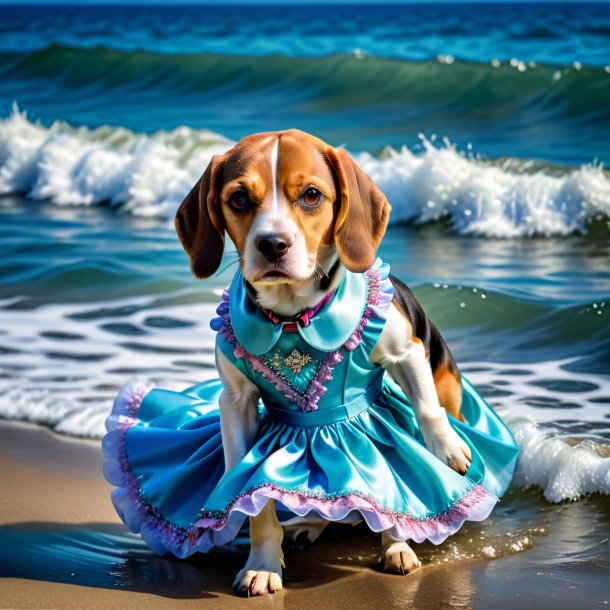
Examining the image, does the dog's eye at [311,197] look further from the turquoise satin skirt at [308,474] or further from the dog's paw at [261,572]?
the dog's paw at [261,572]

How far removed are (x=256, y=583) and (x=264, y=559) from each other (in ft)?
0.31

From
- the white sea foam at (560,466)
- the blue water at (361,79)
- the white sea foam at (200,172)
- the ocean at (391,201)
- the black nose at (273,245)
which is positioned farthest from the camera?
the blue water at (361,79)

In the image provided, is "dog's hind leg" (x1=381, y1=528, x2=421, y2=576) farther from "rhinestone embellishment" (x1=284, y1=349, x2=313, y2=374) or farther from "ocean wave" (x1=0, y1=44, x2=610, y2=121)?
"ocean wave" (x1=0, y1=44, x2=610, y2=121)

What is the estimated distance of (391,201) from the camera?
34.3 feet

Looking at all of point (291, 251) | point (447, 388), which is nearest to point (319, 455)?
point (447, 388)

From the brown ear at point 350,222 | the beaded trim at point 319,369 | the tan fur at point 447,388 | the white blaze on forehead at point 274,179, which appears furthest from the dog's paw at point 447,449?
the white blaze on forehead at point 274,179

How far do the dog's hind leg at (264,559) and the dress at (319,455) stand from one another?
7 centimetres

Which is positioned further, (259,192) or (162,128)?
(162,128)

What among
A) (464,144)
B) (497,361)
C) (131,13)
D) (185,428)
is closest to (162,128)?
(464,144)

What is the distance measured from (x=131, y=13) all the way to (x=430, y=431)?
118 ft

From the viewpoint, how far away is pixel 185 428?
13.1 ft

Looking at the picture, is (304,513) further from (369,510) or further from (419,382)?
(419,382)

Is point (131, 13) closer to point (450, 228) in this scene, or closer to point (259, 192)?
point (450, 228)

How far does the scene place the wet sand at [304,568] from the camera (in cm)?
336
